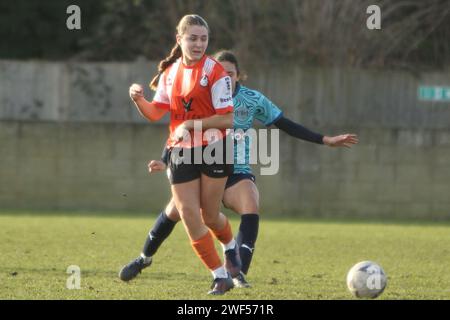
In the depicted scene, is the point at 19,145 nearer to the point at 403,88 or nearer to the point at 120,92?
the point at 120,92

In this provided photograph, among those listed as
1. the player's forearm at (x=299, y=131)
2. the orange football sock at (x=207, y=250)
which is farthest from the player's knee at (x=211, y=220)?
the player's forearm at (x=299, y=131)

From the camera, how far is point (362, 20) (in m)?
18.5

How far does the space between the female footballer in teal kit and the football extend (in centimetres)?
107

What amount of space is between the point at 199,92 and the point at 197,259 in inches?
128

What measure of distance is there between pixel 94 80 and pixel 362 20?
4.70 meters

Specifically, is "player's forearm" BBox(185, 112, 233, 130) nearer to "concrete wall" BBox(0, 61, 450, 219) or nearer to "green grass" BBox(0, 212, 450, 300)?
"green grass" BBox(0, 212, 450, 300)

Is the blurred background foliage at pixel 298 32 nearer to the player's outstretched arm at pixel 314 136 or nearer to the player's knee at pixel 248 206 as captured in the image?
the player's outstretched arm at pixel 314 136

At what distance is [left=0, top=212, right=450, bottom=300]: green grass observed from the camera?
7.33 m

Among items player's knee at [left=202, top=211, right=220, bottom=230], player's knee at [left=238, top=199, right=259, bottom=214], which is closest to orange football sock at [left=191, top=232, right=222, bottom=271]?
player's knee at [left=202, top=211, right=220, bottom=230]

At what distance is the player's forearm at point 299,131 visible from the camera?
8.00 metres

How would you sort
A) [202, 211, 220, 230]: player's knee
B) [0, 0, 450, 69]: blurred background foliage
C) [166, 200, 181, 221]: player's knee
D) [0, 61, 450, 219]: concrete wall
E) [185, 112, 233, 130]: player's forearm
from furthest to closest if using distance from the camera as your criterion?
[0, 0, 450, 69]: blurred background foliage, [0, 61, 450, 219]: concrete wall, [166, 200, 181, 221]: player's knee, [202, 211, 220, 230]: player's knee, [185, 112, 233, 130]: player's forearm

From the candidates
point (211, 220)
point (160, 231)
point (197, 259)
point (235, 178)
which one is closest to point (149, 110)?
point (211, 220)

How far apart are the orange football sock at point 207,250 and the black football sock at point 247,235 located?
33.7 inches

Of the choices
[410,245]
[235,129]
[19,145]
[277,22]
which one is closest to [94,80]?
[19,145]
